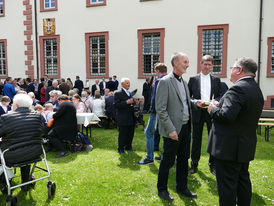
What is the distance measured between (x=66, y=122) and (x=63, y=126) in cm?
13

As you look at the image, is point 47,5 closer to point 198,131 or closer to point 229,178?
point 198,131

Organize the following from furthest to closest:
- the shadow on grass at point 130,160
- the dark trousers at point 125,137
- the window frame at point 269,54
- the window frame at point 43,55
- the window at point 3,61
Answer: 1. the window at point 3,61
2. the window frame at point 43,55
3. the window frame at point 269,54
4. the dark trousers at point 125,137
5. the shadow on grass at point 130,160

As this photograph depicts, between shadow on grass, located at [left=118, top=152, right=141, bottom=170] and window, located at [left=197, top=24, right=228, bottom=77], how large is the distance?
973cm

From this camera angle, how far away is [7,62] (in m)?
17.8

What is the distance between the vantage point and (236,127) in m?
2.66

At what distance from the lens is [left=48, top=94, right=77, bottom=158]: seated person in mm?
6047

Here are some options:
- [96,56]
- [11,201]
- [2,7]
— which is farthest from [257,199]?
[2,7]

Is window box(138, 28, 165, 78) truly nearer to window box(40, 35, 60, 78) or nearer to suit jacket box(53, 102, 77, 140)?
window box(40, 35, 60, 78)

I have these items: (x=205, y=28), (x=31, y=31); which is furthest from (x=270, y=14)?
(x=31, y=31)

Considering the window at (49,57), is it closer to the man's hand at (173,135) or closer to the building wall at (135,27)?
the building wall at (135,27)

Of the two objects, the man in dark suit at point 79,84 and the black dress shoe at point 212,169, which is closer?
the black dress shoe at point 212,169

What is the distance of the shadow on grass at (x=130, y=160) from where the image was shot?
5.19 metres

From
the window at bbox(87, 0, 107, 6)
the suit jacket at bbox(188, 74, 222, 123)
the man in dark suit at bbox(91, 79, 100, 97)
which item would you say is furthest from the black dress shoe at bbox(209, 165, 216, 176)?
the window at bbox(87, 0, 107, 6)

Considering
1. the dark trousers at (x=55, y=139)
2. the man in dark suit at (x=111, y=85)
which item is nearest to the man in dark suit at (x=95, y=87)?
the man in dark suit at (x=111, y=85)
